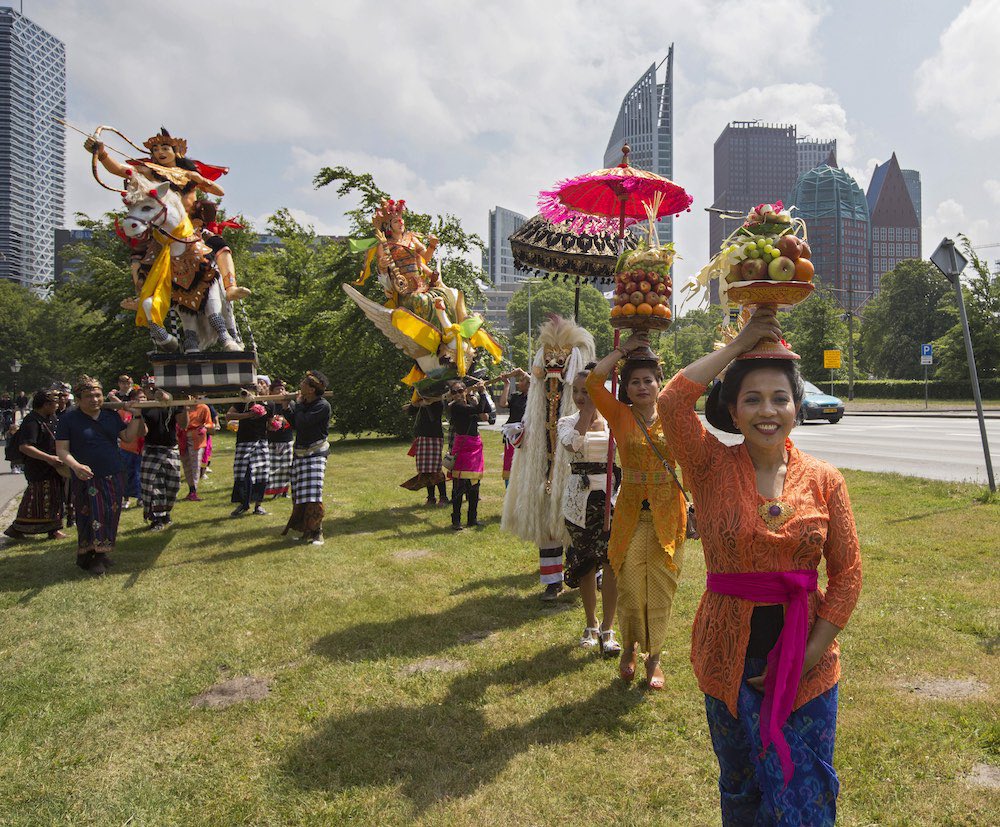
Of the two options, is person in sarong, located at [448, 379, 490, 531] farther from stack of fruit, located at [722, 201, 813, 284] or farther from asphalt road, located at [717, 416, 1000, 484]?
asphalt road, located at [717, 416, 1000, 484]

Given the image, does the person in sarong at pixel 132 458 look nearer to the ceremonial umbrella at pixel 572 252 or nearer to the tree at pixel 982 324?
the ceremonial umbrella at pixel 572 252

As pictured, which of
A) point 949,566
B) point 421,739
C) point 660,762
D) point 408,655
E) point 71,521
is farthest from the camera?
point 71,521

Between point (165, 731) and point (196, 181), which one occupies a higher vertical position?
point (196, 181)

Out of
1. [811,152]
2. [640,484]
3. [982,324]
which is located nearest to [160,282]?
[640,484]

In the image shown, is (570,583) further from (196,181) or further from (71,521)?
(71,521)

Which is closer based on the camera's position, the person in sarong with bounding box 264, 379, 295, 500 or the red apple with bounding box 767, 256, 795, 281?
the red apple with bounding box 767, 256, 795, 281

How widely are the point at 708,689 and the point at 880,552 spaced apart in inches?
211

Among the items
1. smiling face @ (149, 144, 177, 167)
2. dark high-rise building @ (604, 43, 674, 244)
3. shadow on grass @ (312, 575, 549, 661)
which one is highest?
dark high-rise building @ (604, 43, 674, 244)

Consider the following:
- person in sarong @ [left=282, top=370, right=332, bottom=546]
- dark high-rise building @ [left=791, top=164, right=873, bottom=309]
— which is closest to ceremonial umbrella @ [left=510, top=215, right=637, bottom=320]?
person in sarong @ [left=282, top=370, right=332, bottom=546]

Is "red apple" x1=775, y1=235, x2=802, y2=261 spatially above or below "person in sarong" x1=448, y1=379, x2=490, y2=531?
above

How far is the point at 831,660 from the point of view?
2.17 meters

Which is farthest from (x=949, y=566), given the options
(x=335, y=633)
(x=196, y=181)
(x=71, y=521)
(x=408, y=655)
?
(x=71, y=521)

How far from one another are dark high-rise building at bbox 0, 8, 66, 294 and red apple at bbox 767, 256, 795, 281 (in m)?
96.8

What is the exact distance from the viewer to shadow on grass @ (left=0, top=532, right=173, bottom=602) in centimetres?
678
